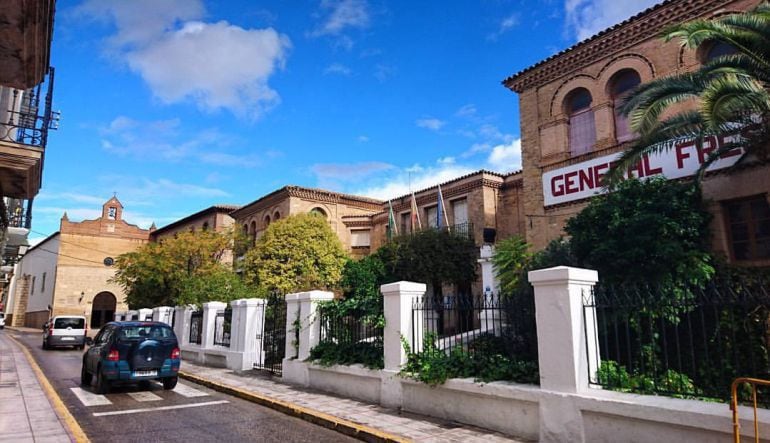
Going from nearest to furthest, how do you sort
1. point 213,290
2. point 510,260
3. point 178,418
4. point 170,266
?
point 178,418 → point 510,260 → point 213,290 → point 170,266

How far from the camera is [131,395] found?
10.6 m

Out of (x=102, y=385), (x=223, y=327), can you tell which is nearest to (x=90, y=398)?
(x=102, y=385)

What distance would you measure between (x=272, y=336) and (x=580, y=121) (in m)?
11.4

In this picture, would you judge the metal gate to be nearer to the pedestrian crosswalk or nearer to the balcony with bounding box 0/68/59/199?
the pedestrian crosswalk

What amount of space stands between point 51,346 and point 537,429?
82.5ft

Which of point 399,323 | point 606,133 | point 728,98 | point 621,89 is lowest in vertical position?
point 399,323

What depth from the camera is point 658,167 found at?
45.5ft

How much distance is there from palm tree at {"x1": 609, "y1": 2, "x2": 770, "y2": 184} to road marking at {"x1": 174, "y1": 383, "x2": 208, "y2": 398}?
10.6m

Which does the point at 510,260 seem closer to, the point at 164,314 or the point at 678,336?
the point at 678,336

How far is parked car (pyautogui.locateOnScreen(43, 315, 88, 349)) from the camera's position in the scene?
2383 centimetres

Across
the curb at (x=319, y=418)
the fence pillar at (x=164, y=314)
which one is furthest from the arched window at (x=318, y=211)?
the curb at (x=319, y=418)

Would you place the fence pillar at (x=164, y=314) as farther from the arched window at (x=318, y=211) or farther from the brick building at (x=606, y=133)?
the brick building at (x=606, y=133)

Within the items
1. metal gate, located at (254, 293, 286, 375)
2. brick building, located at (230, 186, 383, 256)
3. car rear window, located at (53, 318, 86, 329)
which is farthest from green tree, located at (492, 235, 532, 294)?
car rear window, located at (53, 318, 86, 329)

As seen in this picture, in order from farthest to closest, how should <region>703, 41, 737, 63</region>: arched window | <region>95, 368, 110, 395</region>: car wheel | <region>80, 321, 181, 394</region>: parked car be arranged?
1. <region>703, 41, 737, 63</region>: arched window
2. <region>95, 368, 110, 395</region>: car wheel
3. <region>80, 321, 181, 394</region>: parked car
